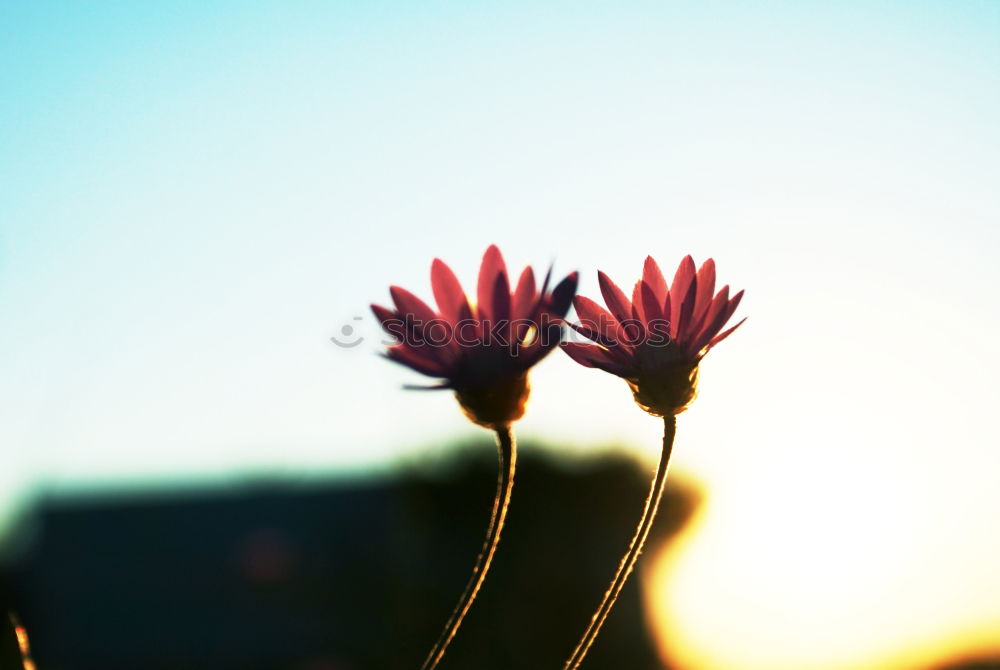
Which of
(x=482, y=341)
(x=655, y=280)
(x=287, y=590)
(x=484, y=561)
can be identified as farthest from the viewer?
(x=287, y=590)

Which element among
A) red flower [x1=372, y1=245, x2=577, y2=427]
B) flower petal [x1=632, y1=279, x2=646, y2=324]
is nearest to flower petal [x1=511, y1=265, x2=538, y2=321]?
red flower [x1=372, y1=245, x2=577, y2=427]

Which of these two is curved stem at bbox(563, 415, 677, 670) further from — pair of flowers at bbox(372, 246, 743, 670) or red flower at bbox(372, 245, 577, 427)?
red flower at bbox(372, 245, 577, 427)

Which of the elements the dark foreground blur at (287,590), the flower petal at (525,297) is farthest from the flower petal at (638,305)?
the dark foreground blur at (287,590)

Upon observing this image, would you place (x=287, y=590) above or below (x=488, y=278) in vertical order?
below

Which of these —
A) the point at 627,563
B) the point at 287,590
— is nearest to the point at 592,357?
the point at 627,563

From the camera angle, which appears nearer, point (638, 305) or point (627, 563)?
point (627, 563)

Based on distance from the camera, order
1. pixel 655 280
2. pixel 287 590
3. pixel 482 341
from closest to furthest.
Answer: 1. pixel 482 341
2. pixel 655 280
3. pixel 287 590

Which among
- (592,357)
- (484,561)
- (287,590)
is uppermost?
(592,357)

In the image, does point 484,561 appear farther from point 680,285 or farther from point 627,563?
point 680,285

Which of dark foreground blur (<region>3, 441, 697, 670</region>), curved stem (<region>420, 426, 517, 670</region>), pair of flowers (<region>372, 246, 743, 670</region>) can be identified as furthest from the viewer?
dark foreground blur (<region>3, 441, 697, 670</region>)
